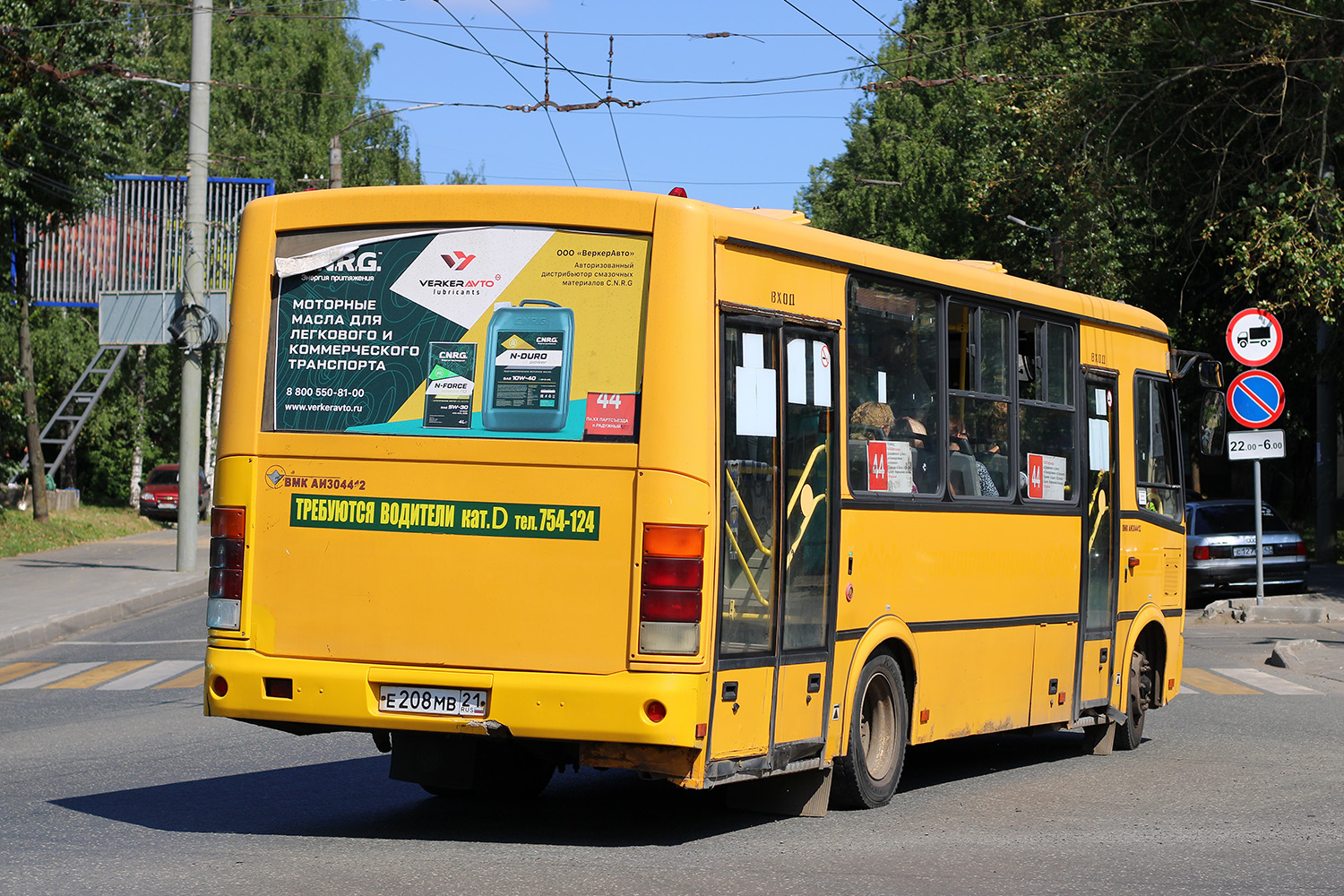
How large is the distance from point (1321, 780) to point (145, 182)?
34770mm

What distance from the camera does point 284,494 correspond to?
7.34m

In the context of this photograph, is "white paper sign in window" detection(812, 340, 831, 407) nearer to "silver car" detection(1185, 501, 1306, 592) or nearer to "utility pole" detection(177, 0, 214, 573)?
"silver car" detection(1185, 501, 1306, 592)

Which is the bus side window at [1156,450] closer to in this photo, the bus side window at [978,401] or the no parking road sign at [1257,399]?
the bus side window at [978,401]

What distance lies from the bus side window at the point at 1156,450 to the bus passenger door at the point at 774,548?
14.4 ft

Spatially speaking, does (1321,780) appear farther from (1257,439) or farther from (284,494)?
(1257,439)

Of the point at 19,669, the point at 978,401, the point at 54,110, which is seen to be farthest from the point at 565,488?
the point at 54,110

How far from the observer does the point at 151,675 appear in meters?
14.8

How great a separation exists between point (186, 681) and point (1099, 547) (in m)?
7.98

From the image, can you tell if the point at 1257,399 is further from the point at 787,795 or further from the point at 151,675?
the point at 787,795

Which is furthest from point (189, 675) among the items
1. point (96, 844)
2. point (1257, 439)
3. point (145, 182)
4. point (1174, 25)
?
point (145, 182)

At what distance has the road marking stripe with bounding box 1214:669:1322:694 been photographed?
46.5 feet

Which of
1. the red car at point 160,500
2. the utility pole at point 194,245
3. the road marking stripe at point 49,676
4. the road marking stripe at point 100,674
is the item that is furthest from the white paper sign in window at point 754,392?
the red car at point 160,500

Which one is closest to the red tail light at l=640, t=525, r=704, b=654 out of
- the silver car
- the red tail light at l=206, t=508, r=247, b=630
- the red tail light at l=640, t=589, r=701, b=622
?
the red tail light at l=640, t=589, r=701, b=622

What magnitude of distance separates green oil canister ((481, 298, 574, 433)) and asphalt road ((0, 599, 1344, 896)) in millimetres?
1842
